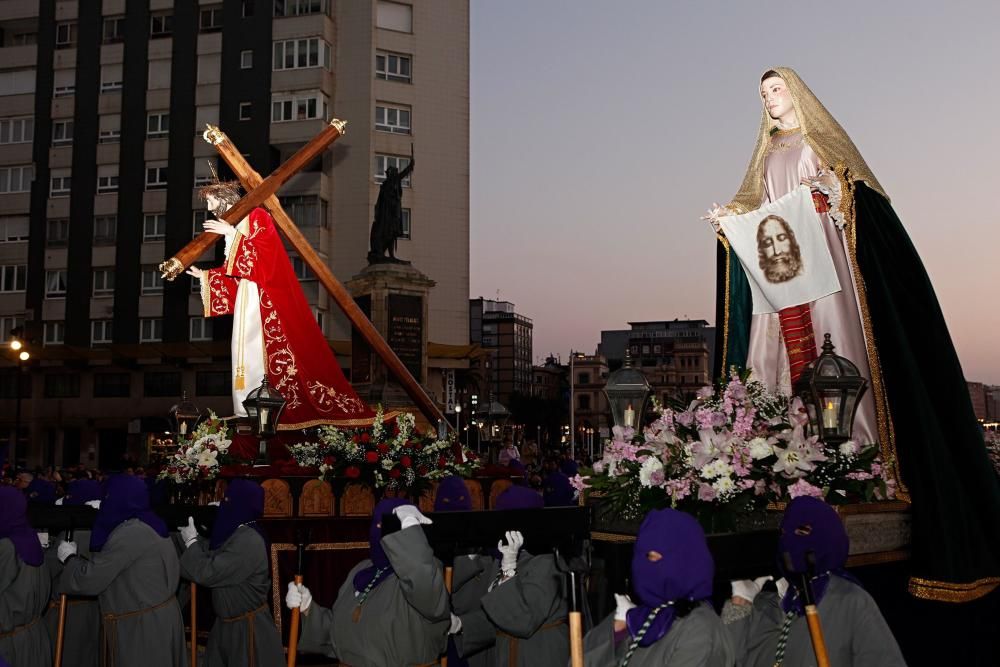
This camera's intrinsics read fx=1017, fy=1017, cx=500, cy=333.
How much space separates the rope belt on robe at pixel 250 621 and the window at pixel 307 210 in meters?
37.2

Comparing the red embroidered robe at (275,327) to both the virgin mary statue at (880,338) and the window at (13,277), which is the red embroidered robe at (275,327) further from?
the window at (13,277)

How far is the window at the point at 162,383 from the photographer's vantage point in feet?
157

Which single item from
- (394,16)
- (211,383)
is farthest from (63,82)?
(394,16)

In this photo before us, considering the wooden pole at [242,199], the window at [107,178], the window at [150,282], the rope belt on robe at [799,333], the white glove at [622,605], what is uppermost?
the window at [107,178]

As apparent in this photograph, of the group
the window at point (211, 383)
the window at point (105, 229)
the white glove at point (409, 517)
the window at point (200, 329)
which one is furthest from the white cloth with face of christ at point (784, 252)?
the window at point (105, 229)

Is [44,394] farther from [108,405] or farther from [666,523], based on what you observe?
[666,523]

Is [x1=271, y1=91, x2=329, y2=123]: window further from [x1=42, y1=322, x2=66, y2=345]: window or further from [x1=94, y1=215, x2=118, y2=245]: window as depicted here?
[x1=42, y1=322, x2=66, y2=345]: window

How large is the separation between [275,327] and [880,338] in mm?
9656

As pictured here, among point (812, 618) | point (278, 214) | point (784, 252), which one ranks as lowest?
point (812, 618)

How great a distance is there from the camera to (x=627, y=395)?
29.4ft

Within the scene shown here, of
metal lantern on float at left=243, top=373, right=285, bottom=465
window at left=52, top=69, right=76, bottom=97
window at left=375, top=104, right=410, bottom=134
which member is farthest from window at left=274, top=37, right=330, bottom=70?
metal lantern on float at left=243, top=373, right=285, bottom=465

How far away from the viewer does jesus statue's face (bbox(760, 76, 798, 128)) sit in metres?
8.91

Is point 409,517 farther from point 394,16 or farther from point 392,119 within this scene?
point 394,16

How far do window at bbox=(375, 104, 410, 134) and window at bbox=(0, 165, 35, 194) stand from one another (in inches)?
717
